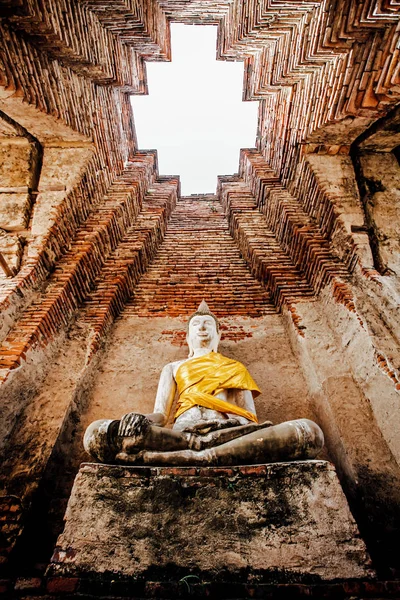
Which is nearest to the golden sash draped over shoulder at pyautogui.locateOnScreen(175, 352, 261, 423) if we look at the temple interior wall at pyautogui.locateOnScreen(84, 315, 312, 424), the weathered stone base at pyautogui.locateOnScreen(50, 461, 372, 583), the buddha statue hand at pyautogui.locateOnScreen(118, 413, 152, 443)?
the temple interior wall at pyautogui.locateOnScreen(84, 315, 312, 424)

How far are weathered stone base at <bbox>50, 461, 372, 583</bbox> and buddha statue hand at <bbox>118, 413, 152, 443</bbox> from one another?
8.7 inches

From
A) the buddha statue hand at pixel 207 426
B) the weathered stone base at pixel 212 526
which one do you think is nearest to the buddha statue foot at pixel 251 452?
the weathered stone base at pixel 212 526

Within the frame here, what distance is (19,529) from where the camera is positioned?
8.30 feet

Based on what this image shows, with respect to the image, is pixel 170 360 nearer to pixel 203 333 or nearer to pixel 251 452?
pixel 203 333

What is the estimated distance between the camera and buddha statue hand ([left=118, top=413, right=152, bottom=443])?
232 centimetres

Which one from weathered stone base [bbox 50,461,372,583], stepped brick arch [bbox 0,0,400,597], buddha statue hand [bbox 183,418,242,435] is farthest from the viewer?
stepped brick arch [bbox 0,0,400,597]

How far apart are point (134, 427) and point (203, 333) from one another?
5.46 feet

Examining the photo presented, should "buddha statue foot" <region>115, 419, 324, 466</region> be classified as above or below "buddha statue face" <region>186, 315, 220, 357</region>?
above

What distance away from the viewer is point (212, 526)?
1.93 metres

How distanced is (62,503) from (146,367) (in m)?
1.66

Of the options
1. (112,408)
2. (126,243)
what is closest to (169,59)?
(126,243)

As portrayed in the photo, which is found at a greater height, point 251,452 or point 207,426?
point 251,452

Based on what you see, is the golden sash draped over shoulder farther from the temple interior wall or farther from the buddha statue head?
the temple interior wall

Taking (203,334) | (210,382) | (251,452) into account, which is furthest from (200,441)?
(203,334)
